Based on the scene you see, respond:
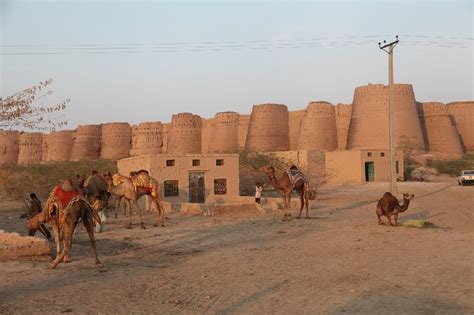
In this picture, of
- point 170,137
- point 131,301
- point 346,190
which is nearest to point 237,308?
point 131,301

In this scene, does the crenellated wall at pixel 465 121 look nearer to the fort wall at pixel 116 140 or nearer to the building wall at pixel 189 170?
the fort wall at pixel 116 140

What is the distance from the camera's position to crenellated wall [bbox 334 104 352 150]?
69.2 m

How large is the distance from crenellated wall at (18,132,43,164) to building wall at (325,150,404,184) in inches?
2493

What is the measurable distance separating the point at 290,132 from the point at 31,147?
46412mm

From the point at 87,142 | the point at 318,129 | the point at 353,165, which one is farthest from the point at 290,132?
the point at 87,142

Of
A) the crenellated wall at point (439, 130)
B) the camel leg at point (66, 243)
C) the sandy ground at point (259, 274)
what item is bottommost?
the sandy ground at point (259, 274)

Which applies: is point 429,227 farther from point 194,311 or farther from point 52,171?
point 52,171

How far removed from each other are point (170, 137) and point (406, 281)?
6946cm

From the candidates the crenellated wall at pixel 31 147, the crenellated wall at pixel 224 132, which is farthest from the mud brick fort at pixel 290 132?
the crenellated wall at pixel 31 147

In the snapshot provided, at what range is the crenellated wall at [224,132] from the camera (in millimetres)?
74312

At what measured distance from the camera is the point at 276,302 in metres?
6.43

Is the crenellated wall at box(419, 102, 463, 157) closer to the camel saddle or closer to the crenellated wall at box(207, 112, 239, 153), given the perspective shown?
the crenellated wall at box(207, 112, 239, 153)

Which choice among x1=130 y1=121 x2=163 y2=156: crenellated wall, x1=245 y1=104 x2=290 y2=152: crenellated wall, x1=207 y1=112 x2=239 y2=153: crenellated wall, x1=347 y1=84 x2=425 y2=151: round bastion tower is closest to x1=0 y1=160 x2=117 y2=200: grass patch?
Answer: x1=245 y1=104 x2=290 y2=152: crenellated wall

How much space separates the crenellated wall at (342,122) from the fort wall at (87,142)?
3930cm
